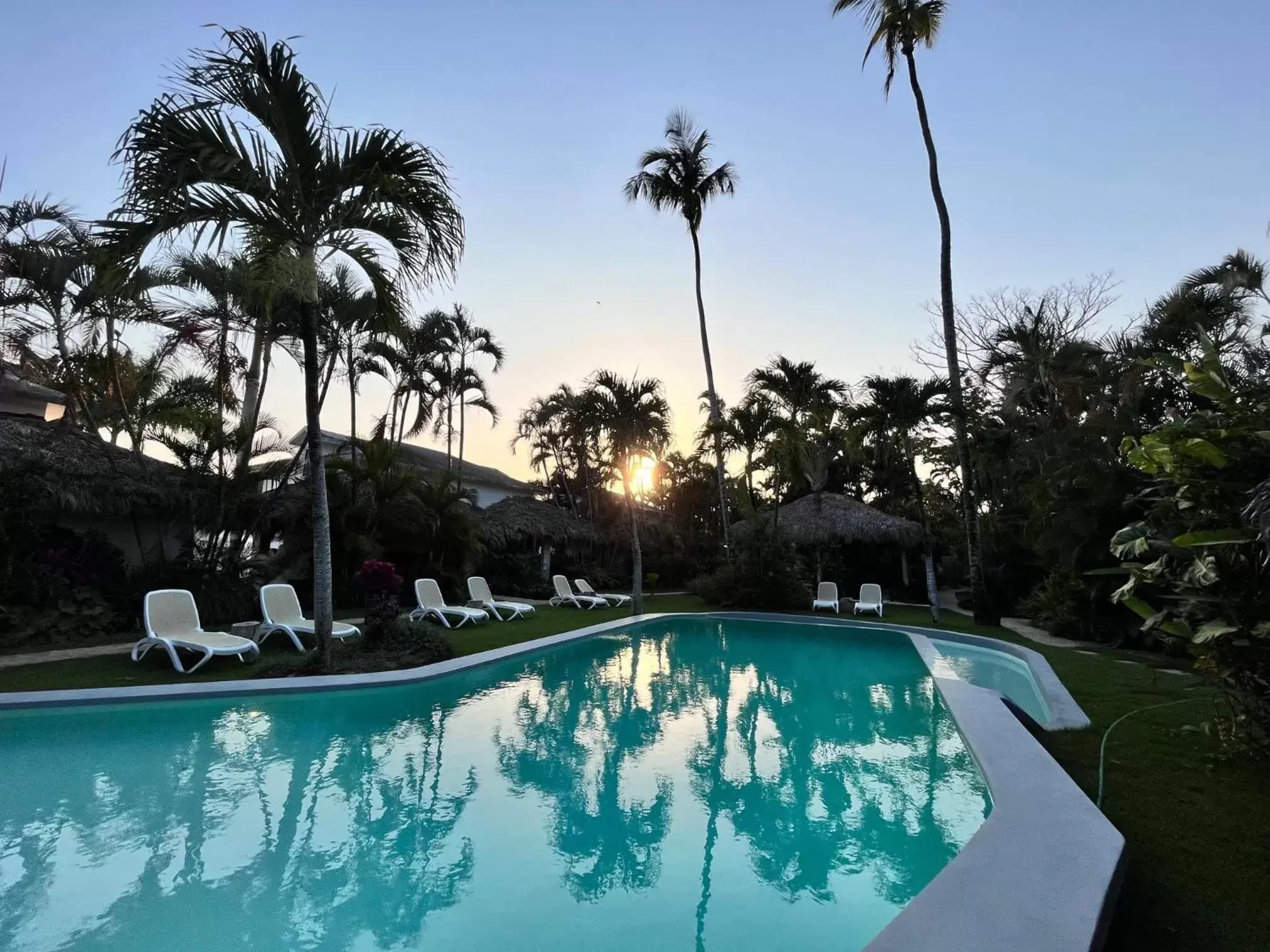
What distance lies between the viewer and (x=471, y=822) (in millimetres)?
4664

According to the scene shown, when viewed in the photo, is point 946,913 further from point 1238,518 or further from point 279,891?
point 1238,518

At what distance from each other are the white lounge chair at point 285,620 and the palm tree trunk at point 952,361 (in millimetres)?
12687

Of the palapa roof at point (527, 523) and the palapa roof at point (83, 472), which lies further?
the palapa roof at point (527, 523)

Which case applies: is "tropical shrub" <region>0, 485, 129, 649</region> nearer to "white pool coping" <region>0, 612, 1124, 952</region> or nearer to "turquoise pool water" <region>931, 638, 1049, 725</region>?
"white pool coping" <region>0, 612, 1124, 952</region>

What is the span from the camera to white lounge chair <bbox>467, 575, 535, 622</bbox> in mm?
15672

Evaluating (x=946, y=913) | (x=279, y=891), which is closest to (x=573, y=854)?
(x=279, y=891)

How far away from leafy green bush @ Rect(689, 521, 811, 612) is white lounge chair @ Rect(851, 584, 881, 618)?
1.31m

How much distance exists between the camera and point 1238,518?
4.54 m

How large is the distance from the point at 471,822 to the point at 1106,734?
5.25m

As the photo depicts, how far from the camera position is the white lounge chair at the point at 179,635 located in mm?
8641

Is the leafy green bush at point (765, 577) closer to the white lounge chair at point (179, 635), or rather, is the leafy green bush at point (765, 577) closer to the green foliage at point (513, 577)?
the green foliage at point (513, 577)

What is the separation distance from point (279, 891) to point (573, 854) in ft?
5.51

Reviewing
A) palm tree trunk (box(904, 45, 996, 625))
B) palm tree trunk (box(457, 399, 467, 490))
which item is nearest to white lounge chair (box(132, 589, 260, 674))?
palm tree trunk (box(457, 399, 467, 490))

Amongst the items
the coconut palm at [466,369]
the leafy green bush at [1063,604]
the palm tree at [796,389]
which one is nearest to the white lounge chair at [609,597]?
the palm tree at [796,389]
